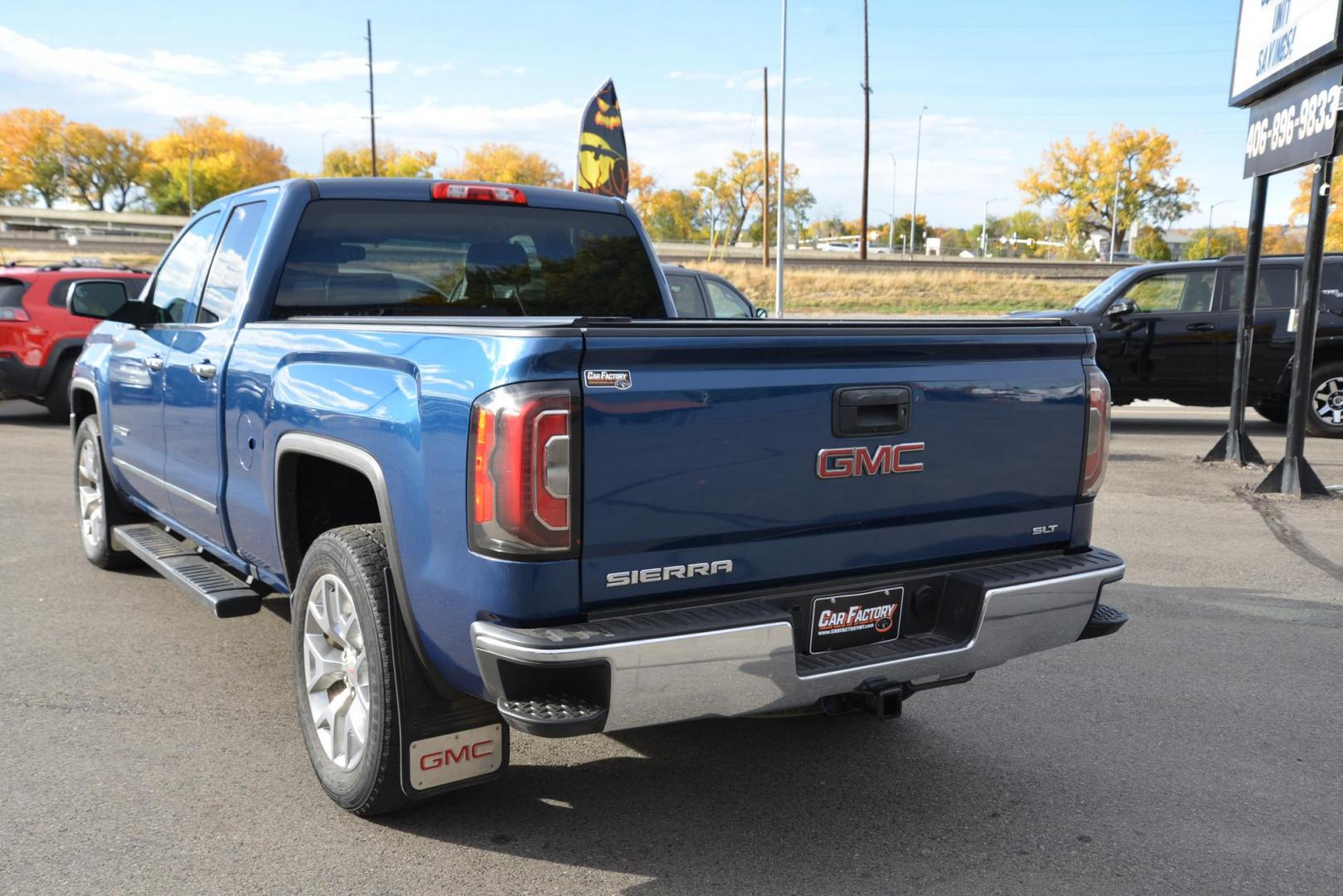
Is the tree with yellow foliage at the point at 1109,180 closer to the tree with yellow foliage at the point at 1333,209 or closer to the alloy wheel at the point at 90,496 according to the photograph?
the tree with yellow foliage at the point at 1333,209

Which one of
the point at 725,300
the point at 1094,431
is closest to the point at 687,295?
the point at 725,300

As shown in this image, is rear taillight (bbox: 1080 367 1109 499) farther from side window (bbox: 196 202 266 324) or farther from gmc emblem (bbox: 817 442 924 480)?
side window (bbox: 196 202 266 324)

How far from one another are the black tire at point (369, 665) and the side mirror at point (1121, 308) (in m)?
11.1

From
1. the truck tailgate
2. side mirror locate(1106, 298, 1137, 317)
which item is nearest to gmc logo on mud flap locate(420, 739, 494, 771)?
the truck tailgate

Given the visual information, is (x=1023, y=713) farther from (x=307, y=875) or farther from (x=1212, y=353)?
(x=1212, y=353)

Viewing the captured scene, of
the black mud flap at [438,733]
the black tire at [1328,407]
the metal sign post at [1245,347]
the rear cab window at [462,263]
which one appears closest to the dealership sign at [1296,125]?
the metal sign post at [1245,347]

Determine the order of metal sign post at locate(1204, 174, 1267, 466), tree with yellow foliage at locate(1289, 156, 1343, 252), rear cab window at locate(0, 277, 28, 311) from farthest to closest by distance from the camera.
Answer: tree with yellow foliage at locate(1289, 156, 1343, 252), rear cab window at locate(0, 277, 28, 311), metal sign post at locate(1204, 174, 1267, 466)

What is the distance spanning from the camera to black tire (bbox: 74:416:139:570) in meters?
6.04

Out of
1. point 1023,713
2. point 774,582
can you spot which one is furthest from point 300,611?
point 1023,713

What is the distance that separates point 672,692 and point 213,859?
150 cm

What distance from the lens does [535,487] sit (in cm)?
265

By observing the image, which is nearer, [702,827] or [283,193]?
[702,827]

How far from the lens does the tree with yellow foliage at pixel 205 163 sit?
10431 cm

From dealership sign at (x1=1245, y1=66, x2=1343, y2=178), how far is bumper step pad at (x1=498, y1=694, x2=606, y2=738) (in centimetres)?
859
